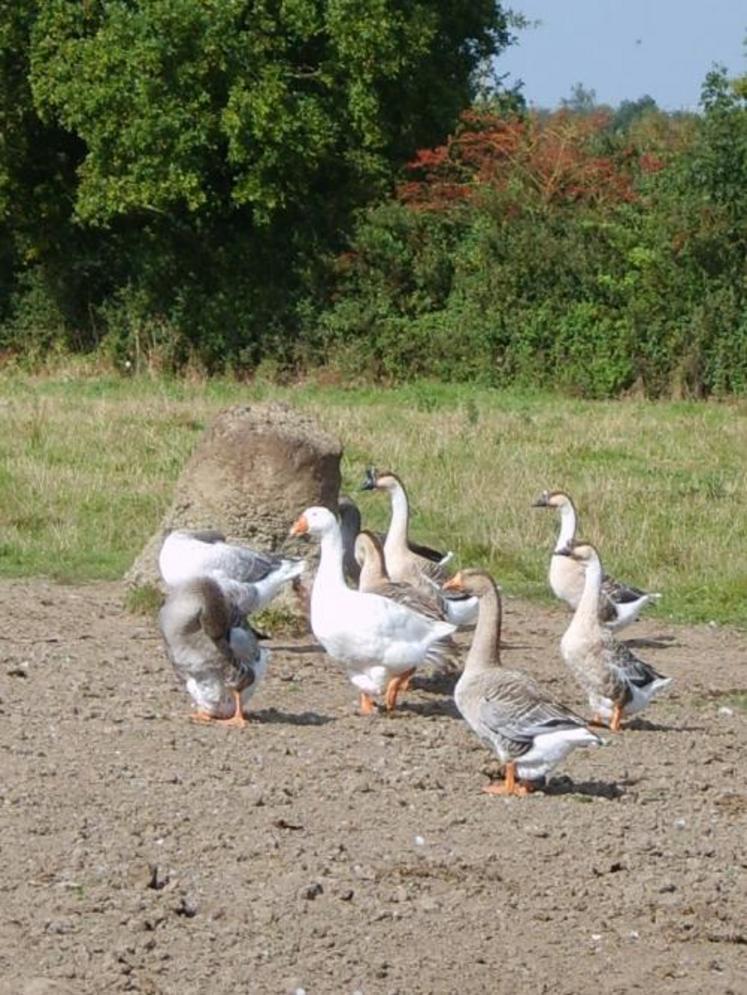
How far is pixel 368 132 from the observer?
3266 centimetres

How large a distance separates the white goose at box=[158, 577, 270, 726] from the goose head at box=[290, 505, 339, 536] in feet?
3.61

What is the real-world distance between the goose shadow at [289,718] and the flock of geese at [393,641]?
12 centimetres

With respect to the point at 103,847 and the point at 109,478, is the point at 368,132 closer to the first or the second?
the point at 109,478

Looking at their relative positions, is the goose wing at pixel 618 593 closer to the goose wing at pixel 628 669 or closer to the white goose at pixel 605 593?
the white goose at pixel 605 593

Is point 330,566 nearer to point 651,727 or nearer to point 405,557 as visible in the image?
point 651,727

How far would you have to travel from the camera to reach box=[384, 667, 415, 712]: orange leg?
33.6 feet

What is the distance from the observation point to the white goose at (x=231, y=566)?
36.3 ft

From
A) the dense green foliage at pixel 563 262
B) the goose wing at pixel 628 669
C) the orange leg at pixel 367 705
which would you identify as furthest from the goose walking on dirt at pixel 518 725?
the dense green foliage at pixel 563 262

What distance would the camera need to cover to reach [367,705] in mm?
10305

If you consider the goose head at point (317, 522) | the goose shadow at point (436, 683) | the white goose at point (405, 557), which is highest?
the goose head at point (317, 522)

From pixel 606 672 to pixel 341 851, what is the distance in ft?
8.76

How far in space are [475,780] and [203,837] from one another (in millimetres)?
1644

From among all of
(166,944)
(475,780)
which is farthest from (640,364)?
(166,944)

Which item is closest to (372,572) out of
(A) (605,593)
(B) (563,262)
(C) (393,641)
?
(C) (393,641)
